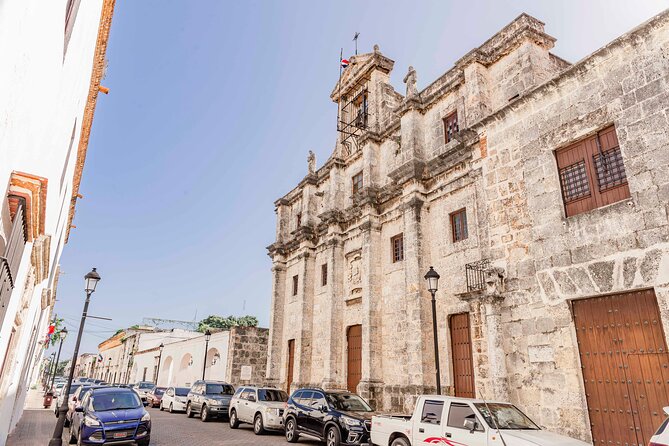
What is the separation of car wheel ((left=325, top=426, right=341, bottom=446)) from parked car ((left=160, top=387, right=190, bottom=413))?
12764 mm

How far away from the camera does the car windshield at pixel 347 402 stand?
11.8 meters

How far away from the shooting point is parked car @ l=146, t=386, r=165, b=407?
2542 centimetres

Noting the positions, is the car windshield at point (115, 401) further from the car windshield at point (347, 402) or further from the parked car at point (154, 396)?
the parked car at point (154, 396)

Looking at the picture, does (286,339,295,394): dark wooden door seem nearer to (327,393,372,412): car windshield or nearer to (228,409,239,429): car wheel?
(228,409,239,429): car wheel

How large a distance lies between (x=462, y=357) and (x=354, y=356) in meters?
6.74

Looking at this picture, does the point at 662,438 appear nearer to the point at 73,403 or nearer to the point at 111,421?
the point at 111,421

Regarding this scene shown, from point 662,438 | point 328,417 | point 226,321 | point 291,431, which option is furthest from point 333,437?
point 226,321

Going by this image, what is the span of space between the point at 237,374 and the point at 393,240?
1498 centimetres

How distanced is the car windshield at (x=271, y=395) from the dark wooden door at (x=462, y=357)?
6353 millimetres

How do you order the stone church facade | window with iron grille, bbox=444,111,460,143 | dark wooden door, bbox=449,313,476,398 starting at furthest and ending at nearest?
window with iron grille, bbox=444,111,460,143
dark wooden door, bbox=449,313,476,398
the stone church facade

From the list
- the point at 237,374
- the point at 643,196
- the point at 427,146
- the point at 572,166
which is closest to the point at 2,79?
the point at 643,196

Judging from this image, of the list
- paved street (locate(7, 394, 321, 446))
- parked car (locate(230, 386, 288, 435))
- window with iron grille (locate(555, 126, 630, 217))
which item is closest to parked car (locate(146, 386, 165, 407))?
paved street (locate(7, 394, 321, 446))

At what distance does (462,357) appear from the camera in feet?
46.6

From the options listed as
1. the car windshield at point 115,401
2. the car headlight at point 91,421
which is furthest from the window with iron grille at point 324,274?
the car headlight at point 91,421
